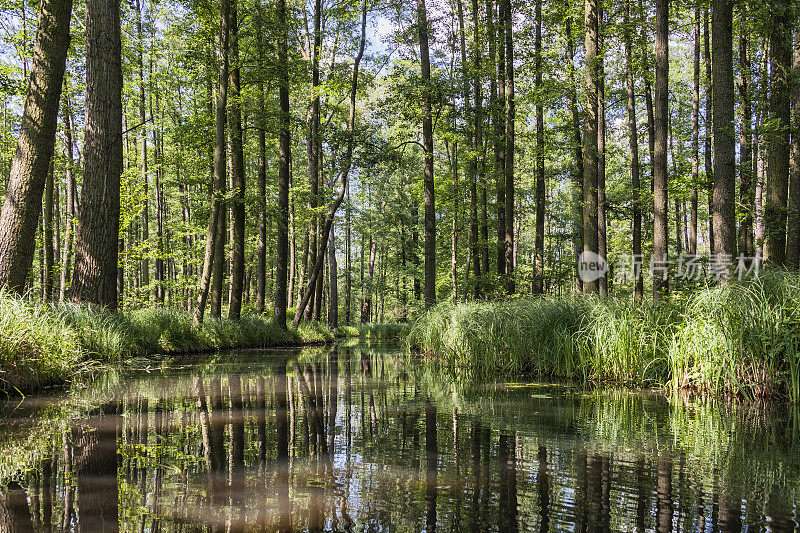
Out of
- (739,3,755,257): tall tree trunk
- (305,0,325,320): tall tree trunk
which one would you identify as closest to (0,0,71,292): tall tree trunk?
(305,0,325,320): tall tree trunk

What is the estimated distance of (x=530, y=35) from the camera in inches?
600

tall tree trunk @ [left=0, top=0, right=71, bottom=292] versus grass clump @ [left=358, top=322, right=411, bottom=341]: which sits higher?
tall tree trunk @ [left=0, top=0, right=71, bottom=292]

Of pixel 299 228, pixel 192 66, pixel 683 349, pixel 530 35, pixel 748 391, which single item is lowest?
pixel 748 391

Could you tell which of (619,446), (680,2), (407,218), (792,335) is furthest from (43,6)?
(407,218)

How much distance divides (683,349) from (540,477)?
171 inches

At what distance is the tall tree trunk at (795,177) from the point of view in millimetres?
9461

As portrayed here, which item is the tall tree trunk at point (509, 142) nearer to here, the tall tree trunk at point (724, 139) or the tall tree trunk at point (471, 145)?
the tall tree trunk at point (471, 145)

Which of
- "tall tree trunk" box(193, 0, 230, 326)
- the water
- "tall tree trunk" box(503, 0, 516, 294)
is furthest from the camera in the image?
"tall tree trunk" box(503, 0, 516, 294)

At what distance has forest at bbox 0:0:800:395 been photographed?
688cm

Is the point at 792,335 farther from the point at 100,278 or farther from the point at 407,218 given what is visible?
the point at 407,218

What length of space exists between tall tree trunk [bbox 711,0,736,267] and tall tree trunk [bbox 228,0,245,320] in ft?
33.5

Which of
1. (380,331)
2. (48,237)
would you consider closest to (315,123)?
(48,237)

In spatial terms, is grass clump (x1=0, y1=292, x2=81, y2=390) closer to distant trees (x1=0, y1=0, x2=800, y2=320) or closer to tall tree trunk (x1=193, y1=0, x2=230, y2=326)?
distant trees (x1=0, y1=0, x2=800, y2=320)

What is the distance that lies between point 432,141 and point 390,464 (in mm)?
12539
